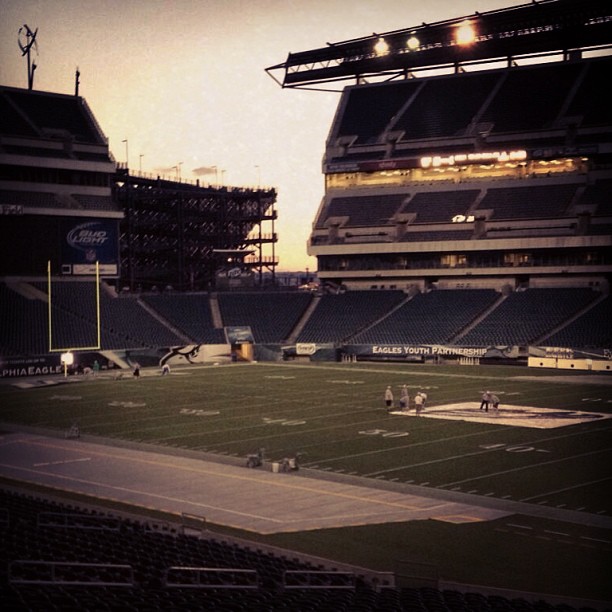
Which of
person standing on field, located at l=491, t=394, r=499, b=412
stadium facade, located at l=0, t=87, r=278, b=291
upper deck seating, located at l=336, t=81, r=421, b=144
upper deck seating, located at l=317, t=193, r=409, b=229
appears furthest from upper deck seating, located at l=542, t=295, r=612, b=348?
stadium facade, located at l=0, t=87, r=278, b=291

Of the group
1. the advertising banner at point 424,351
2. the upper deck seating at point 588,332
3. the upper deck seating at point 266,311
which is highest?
the upper deck seating at point 266,311

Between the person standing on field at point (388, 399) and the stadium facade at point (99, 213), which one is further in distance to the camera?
the stadium facade at point (99, 213)

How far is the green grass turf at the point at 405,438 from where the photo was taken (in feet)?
52.4

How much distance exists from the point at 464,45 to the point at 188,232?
27157 mm

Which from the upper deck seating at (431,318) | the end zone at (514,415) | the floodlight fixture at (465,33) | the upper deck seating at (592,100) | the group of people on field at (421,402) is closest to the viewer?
the end zone at (514,415)

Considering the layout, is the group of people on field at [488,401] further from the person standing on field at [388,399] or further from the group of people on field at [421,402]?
the person standing on field at [388,399]

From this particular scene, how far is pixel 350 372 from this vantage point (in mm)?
48844

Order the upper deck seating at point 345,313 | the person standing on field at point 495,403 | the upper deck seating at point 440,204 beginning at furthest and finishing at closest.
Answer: the upper deck seating at point 440,204 < the upper deck seating at point 345,313 < the person standing on field at point 495,403

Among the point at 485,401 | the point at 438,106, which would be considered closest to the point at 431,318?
the point at 438,106

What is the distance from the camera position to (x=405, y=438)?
90.7ft

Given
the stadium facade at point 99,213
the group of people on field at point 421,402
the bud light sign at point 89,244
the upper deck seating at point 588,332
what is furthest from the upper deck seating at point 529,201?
the group of people on field at point 421,402

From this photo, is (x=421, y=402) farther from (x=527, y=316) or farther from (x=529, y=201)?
(x=529, y=201)

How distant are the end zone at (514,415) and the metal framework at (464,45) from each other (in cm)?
2454

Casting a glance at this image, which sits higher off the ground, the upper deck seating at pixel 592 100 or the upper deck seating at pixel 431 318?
the upper deck seating at pixel 592 100
